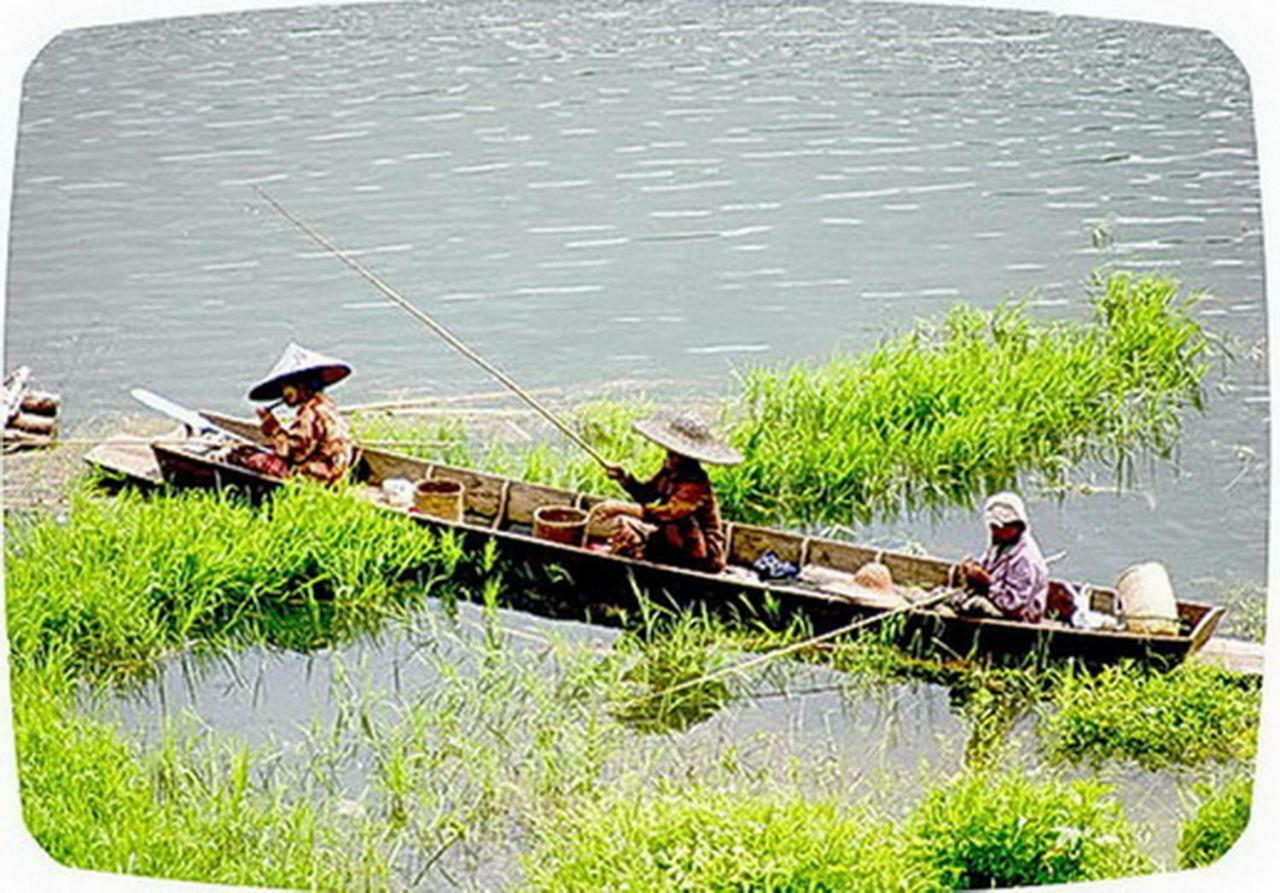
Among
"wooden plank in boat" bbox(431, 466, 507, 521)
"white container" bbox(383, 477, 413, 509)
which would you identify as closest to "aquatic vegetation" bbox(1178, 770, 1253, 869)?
"wooden plank in boat" bbox(431, 466, 507, 521)

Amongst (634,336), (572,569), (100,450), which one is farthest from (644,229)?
(100,450)

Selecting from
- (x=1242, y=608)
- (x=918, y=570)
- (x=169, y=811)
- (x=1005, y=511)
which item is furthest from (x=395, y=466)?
(x=1242, y=608)

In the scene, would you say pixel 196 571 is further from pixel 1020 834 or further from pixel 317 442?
pixel 1020 834

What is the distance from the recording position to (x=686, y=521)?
3.88 metres

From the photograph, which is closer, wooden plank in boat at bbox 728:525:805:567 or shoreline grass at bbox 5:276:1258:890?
shoreline grass at bbox 5:276:1258:890

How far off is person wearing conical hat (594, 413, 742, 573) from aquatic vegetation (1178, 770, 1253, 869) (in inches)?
28.3

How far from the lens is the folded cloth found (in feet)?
12.8

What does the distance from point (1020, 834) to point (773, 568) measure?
1.66 feet

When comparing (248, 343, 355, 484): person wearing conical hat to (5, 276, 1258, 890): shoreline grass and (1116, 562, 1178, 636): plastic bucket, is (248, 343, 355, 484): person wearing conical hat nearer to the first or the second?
(5, 276, 1258, 890): shoreline grass

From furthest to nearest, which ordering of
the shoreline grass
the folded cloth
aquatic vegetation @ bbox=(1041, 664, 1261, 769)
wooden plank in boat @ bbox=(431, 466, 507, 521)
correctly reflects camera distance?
wooden plank in boat @ bbox=(431, 466, 507, 521) < the folded cloth < aquatic vegetation @ bbox=(1041, 664, 1261, 769) < the shoreline grass

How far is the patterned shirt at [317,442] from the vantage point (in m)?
3.98

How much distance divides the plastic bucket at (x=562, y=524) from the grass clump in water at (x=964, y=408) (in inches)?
8.2

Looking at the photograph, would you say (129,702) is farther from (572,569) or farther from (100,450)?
(572,569)

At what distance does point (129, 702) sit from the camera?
3.85 metres
